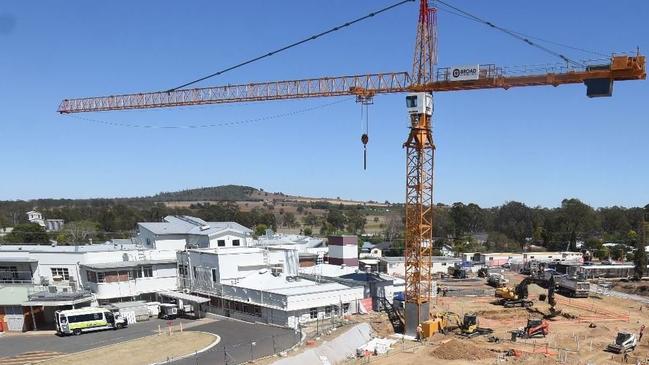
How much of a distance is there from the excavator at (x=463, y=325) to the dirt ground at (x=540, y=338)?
83cm

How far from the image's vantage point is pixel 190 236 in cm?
5475

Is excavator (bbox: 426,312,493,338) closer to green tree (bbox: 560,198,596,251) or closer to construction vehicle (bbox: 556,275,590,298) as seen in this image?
construction vehicle (bbox: 556,275,590,298)

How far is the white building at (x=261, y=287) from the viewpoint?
39438mm

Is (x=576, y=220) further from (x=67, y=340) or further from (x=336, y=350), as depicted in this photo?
(x=67, y=340)

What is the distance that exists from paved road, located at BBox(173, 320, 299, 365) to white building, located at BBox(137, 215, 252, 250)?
529 inches

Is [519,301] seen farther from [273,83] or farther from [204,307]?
[273,83]

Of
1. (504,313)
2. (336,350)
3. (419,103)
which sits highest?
(419,103)

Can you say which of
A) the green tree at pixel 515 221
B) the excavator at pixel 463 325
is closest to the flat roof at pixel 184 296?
the excavator at pixel 463 325

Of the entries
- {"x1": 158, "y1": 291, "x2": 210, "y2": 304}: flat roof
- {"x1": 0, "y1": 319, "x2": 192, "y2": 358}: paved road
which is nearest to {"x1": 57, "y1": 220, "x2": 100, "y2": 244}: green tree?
{"x1": 158, "y1": 291, "x2": 210, "y2": 304}: flat roof

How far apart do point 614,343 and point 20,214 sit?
205 meters

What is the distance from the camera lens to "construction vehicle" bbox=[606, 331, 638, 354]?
36500mm

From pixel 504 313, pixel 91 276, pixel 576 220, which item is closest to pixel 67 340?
pixel 91 276

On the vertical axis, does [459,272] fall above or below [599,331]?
above

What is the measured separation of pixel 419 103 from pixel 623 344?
2280 cm
